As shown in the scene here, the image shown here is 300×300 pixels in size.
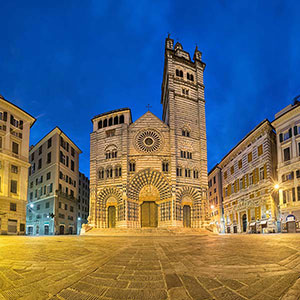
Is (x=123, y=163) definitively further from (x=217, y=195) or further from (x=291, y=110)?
(x=217, y=195)

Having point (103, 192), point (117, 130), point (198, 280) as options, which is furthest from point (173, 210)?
point (198, 280)

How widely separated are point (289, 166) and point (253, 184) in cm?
659

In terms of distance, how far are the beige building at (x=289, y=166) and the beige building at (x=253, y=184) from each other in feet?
3.96

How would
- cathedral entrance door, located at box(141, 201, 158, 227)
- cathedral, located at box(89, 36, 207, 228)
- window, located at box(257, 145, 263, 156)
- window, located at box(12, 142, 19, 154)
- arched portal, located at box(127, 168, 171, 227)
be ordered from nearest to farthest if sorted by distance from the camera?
window, located at box(12, 142, 19, 154)
window, located at box(257, 145, 263, 156)
cathedral, located at box(89, 36, 207, 228)
arched portal, located at box(127, 168, 171, 227)
cathedral entrance door, located at box(141, 201, 158, 227)

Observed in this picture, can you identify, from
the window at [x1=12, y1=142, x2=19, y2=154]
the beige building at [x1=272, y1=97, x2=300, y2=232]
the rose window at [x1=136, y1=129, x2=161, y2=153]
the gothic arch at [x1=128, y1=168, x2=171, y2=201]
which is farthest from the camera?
the rose window at [x1=136, y1=129, x2=161, y2=153]

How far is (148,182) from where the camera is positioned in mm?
37594

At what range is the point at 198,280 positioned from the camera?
424 centimetres

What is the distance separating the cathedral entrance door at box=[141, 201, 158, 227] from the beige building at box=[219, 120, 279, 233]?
13182 millimetres

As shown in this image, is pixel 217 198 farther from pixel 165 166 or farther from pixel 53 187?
pixel 53 187

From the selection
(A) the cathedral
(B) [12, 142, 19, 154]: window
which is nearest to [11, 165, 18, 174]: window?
(B) [12, 142, 19, 154]: window

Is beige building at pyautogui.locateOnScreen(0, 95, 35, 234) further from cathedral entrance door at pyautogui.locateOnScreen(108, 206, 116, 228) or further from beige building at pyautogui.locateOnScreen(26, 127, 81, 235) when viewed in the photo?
cathedral entrance door at pyautogui.locateOnScreen(108, 206, 116, 228)

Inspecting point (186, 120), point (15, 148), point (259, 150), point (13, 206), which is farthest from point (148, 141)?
point (13, 206)

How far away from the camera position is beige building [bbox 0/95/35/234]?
103ft

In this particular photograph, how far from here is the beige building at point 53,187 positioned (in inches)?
1592
